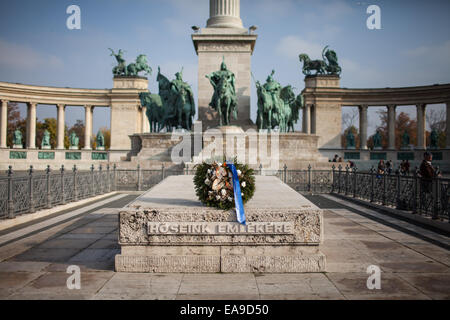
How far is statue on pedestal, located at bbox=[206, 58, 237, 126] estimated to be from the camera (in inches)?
1038

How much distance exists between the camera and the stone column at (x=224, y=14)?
30750 millimetres

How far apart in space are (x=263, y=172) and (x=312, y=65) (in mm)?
51608

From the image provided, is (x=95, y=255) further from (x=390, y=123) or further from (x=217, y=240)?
(x=390, y=123)

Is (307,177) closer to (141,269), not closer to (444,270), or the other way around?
(444,270)

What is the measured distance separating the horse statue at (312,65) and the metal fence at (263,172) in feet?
165

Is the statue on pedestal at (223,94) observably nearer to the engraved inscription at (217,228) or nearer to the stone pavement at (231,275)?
the stone pavement at (231,275)

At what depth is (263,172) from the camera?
22.2 m

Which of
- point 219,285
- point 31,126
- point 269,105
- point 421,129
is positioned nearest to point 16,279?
point 219,285

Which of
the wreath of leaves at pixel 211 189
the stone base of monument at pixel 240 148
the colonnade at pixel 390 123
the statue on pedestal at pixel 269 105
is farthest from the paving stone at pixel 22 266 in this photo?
the colonnade at pixel 390 123

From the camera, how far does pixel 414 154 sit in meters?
57.5

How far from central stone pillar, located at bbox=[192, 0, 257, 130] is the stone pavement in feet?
73.3

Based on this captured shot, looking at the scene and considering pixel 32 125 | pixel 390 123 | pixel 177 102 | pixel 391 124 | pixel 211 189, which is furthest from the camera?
pixel 390 123
